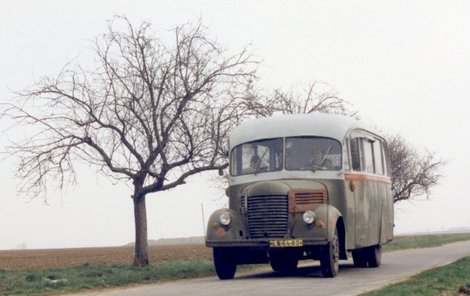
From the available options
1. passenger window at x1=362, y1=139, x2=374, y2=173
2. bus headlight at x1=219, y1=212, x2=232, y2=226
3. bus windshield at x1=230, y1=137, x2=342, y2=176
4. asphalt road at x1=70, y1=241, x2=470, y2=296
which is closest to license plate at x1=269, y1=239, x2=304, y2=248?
asphalt road at x1=70, y1=241, x2=470, y2=296

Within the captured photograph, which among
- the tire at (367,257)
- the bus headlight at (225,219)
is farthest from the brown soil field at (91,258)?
the bus headlight at (225,219)

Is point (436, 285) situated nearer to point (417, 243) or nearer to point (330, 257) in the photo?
Answer: point (330, 257)

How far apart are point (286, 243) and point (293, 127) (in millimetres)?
2834

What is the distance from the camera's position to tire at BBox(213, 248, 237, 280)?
17.3m

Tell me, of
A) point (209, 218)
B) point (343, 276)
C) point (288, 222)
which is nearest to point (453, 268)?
point (343, 276)

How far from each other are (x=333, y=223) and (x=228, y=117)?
308 inches

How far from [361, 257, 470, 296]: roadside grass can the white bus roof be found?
3626mm

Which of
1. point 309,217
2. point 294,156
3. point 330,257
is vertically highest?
point 294,156

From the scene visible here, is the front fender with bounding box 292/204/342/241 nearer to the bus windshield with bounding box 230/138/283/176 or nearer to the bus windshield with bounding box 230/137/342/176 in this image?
the bus windshield with bounding box 230/137/342/176

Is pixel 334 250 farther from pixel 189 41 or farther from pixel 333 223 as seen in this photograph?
pixel 189 41

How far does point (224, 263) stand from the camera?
690 inches

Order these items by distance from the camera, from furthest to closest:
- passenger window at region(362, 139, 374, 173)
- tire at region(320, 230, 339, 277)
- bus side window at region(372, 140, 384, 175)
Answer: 1. bus side window at region(372, 140, 384, 175)
2. passenger window at region(362, 139, 374, 173)
3. tire at region(320, 230, 339, 277)

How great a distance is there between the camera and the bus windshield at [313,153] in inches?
692

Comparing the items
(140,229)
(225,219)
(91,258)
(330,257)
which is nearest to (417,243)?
(91,258)
